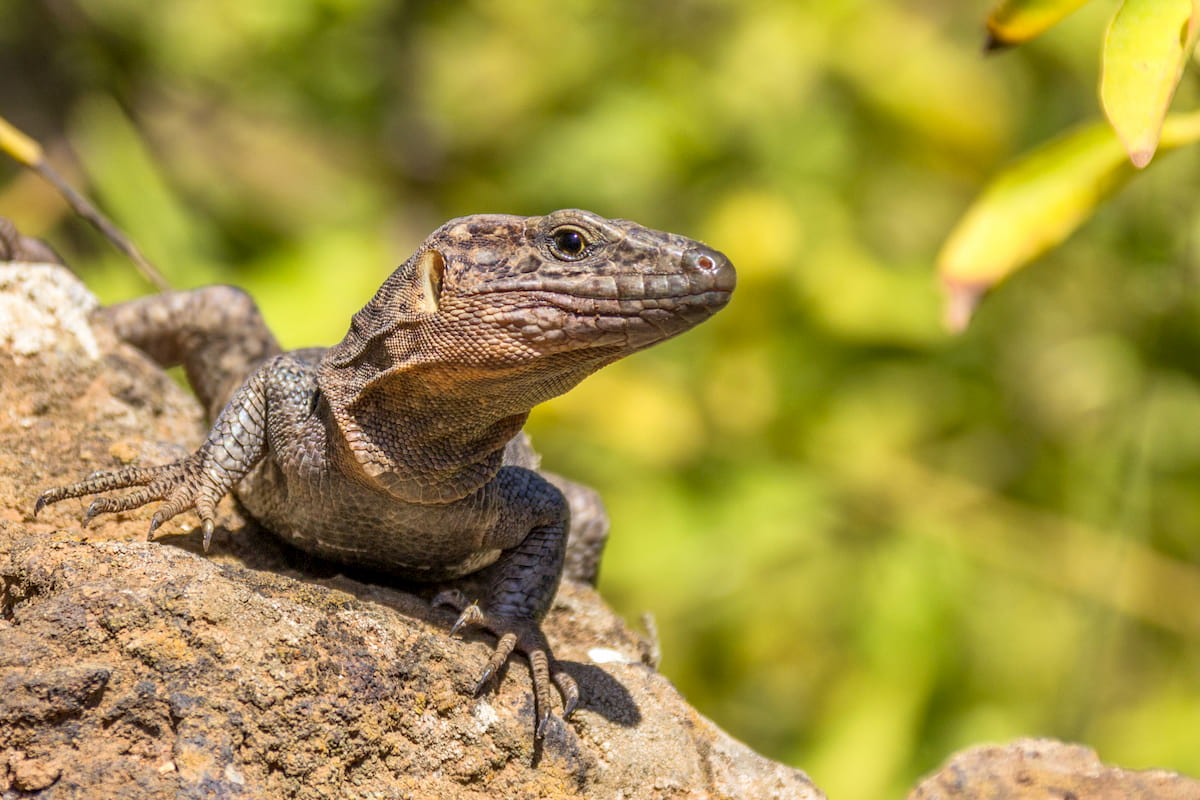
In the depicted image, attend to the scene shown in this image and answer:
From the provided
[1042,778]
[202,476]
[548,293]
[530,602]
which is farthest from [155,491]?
[1042,778]

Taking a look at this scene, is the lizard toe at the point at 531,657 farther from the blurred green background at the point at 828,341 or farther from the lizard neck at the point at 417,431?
the blurred green background at the point at 828,341

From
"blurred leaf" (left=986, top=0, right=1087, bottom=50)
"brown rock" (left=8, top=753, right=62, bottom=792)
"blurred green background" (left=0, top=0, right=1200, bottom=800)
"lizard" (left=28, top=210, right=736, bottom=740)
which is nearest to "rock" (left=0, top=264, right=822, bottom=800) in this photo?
"brown rock" (left=8, top=753, right=62, bottom=792)

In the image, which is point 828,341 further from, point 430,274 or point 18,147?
point 18,147

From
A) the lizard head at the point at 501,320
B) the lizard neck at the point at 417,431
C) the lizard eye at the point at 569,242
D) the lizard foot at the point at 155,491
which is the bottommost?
the lizard foot at the point at 155,491

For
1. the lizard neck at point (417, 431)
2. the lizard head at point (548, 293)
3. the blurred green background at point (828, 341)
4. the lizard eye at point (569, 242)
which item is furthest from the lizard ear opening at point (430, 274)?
the blurred green background at point (828, 341)

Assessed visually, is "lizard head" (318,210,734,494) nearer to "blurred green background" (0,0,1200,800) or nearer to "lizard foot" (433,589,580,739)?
"lizard foot" (433,589,580,739)
